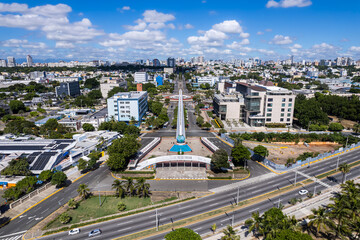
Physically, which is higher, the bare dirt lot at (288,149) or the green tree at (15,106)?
the green tree at (15,106)

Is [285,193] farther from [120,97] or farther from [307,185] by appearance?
[120,97]

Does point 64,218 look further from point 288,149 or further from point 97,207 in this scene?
point 288,149

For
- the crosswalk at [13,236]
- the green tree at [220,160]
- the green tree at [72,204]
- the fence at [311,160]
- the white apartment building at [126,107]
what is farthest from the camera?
the white apartment building at [126,107]

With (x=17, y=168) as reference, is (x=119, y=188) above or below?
below

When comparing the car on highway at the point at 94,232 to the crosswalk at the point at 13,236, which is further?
the car on highway at the point at 94,232

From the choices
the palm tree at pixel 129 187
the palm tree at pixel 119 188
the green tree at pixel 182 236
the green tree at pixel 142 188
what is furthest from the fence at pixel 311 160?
the palm tree at pixel 119 188

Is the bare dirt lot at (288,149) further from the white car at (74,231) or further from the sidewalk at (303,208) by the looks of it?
the white car at (74,231)

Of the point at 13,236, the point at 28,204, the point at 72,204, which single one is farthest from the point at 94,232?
the point at 28,204
